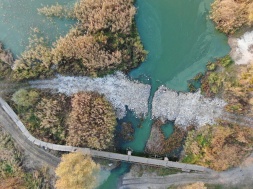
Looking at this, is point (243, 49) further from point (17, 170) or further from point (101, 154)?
point (17, 170)

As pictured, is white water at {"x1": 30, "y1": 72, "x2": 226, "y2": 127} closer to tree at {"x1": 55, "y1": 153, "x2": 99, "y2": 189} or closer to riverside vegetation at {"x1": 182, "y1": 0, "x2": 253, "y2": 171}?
riverside vegetation at {"x1": 182, "y1": 0, "x2": 253, "y2": 171}

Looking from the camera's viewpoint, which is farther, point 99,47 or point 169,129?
point 169,129

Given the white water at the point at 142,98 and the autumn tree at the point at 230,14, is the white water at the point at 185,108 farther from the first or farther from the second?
the autumn tree at the point at 230,14

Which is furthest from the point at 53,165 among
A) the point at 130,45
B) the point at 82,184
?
the point at 130,45

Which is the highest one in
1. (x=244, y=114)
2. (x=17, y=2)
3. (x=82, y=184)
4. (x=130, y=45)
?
(x=17, y=2)

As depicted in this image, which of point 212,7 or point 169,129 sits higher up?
point 212,7

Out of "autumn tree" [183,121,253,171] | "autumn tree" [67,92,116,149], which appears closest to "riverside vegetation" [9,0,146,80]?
"autumn tree" [67,92,116,149]

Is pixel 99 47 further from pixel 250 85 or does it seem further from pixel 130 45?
pixel 250 85
